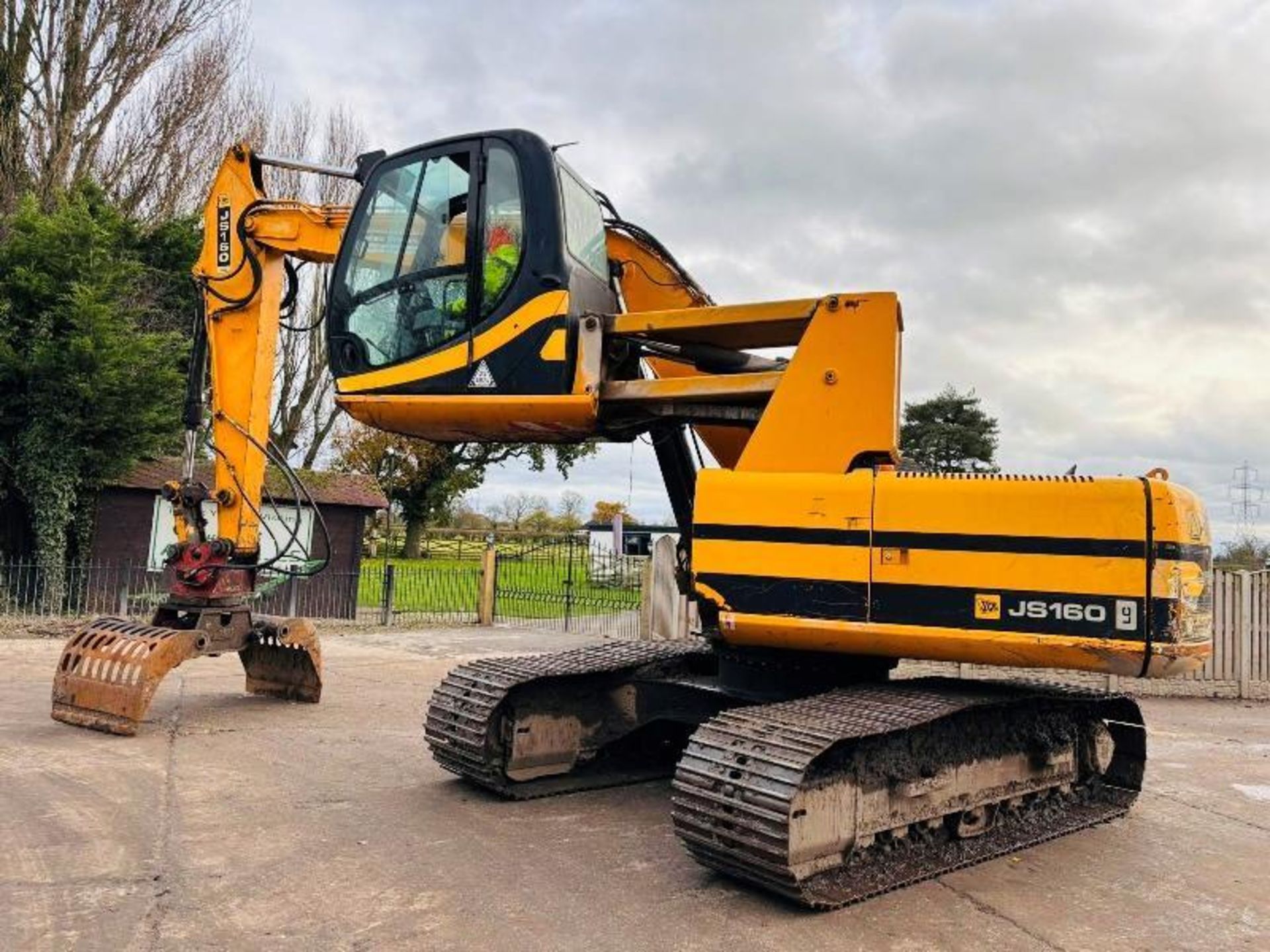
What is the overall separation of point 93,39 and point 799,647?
66.7ft

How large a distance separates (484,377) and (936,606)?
2242 mm

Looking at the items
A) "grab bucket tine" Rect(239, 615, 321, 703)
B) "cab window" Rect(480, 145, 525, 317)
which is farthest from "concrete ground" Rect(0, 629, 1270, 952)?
"cab window" Rect(480, 145, 525, 317)

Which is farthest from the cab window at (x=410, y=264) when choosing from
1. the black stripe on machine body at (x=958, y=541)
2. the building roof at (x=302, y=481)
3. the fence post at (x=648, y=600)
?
the building roof at (x=302, y=481)

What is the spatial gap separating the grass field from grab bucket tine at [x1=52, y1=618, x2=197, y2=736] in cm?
965

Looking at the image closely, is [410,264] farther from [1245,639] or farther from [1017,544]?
[1245,639]

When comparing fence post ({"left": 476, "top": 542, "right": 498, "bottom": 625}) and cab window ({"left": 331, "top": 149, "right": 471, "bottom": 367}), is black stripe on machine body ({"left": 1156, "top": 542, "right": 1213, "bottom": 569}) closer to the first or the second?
cab window ({"left": 331, "top": 149, "right": 471, "bottom": 367})

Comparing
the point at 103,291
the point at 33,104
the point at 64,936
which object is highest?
the point at 33,104

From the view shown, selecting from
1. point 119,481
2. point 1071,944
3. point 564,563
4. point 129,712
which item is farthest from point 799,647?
point 119,481

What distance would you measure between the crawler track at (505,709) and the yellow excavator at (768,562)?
2 cm

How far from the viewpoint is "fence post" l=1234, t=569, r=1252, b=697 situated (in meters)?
10.1

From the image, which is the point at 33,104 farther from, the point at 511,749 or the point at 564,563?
the point at 511,749

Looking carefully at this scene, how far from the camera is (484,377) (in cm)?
471

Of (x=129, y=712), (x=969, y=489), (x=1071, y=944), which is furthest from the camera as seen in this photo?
(x=129, y=712)

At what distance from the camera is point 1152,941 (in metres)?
3.59
